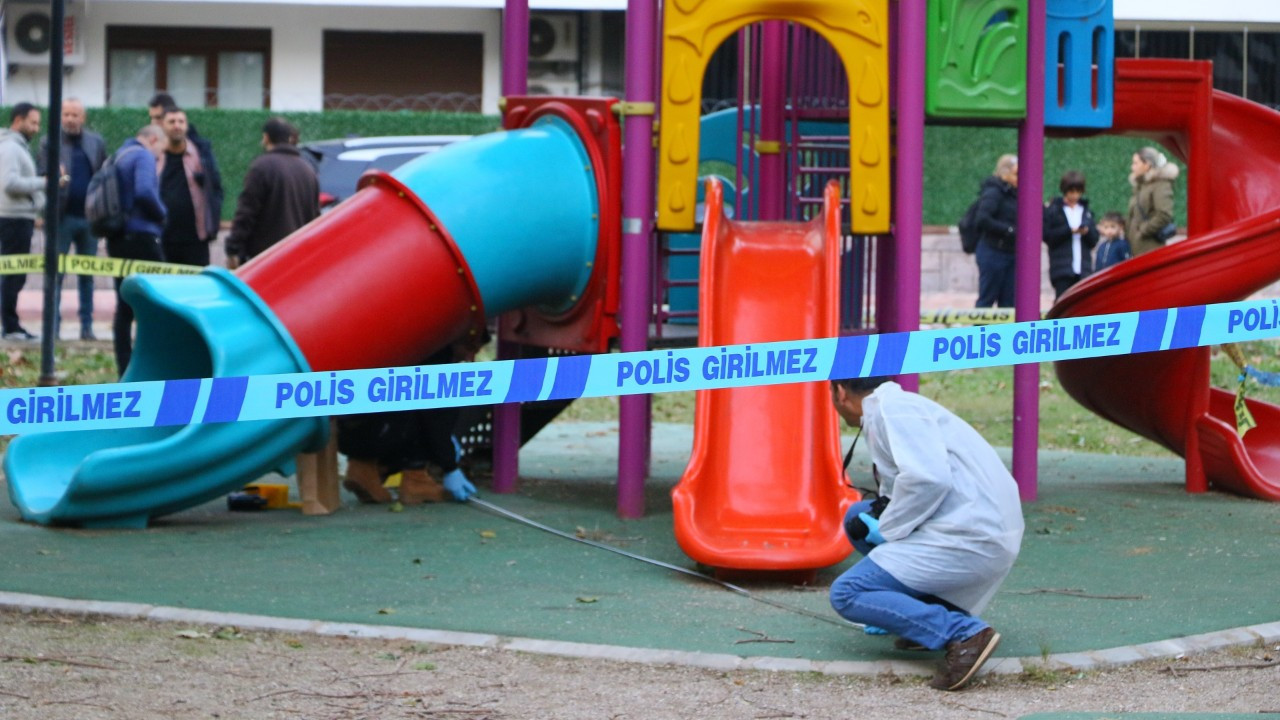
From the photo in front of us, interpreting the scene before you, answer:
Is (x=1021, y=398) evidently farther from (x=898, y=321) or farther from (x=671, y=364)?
(x=671, y=364)

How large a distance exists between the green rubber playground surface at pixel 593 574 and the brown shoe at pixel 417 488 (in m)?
0.17

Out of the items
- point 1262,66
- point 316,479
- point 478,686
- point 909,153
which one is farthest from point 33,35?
point 478,686

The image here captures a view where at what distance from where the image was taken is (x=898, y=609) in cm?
533

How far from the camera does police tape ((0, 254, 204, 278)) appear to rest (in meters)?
11.9

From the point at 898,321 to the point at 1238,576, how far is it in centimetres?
204

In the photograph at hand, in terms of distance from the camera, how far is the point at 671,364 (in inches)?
233

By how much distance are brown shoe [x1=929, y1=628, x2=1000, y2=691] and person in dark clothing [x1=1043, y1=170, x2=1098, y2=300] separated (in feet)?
34.1

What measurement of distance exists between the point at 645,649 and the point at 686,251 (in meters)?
4.22

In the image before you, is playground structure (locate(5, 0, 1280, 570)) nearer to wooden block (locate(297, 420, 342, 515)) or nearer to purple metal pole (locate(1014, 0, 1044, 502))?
purple metal pole (locate(1014, 0, 1044, 502))

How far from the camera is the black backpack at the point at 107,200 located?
11.4 metres

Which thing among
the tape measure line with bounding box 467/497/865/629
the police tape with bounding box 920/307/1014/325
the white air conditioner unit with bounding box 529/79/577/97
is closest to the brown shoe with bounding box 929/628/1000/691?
the tape measure line with bounding box 467/497/865/629

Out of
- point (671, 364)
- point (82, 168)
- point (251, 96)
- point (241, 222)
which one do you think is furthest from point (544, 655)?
point (251, 96)

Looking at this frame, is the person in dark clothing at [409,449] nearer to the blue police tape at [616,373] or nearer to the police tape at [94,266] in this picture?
the police tape at [94,266]

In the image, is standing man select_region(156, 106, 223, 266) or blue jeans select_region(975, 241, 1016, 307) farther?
blue jeans select_region(975, 241, 1016, 307)
